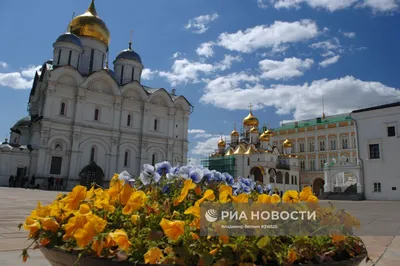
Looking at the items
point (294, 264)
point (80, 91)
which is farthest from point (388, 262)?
point (80, 91)

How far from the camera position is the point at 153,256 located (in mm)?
1271

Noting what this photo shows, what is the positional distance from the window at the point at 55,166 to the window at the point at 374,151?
84.2 ft

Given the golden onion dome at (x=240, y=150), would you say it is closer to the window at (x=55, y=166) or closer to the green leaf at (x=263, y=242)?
the window at (x=55, y=166)

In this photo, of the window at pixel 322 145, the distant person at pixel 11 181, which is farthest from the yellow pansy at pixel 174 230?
the window at pixel 322 145

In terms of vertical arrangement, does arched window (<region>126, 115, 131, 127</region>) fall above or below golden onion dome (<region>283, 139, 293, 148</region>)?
below

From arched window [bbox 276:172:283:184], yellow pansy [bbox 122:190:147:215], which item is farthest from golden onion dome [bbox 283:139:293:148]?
yellow pansy [bbox 122:190:147:215]

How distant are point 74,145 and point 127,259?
28342 millimetres

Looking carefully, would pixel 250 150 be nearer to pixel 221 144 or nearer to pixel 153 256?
pixel 221 144

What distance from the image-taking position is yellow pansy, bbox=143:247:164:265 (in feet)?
4.13

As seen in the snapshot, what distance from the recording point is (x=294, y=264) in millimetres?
1332

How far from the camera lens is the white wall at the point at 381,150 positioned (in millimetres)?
23391

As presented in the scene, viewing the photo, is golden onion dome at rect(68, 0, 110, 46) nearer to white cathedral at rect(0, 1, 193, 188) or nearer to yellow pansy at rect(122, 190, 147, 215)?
white cathedral at rect(0, 1, 193, 188)

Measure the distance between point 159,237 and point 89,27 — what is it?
35501mm

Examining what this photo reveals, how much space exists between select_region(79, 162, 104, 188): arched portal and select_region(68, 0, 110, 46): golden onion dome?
1435 cm
